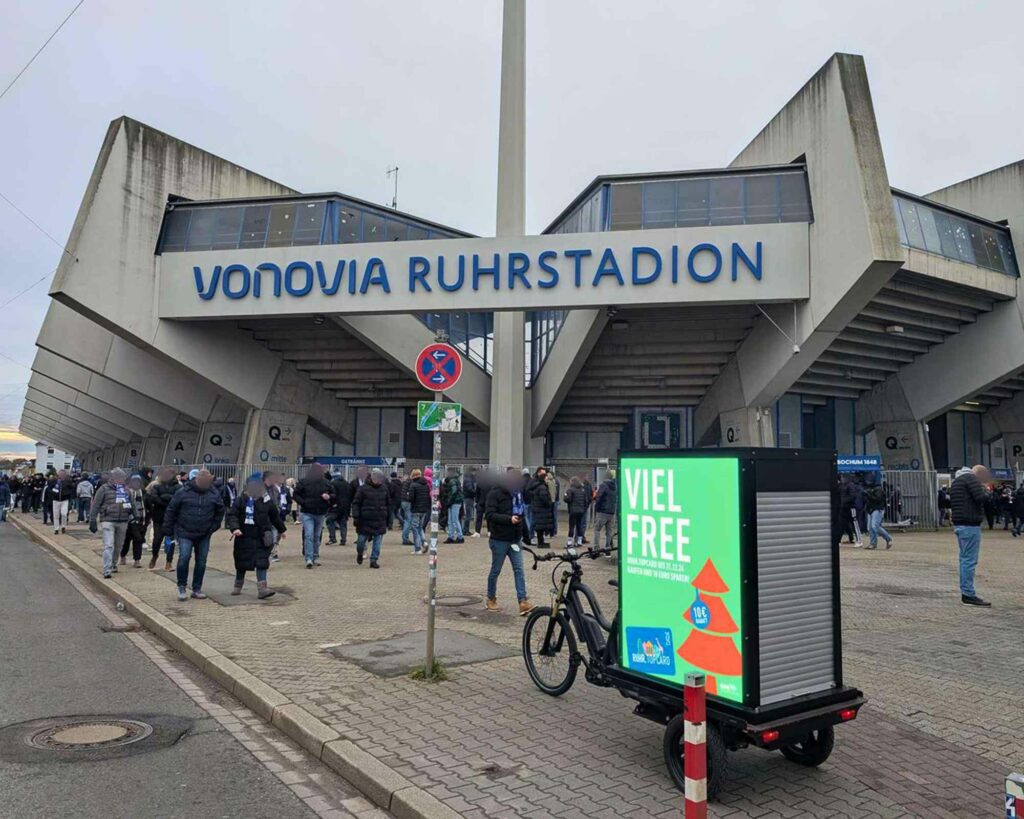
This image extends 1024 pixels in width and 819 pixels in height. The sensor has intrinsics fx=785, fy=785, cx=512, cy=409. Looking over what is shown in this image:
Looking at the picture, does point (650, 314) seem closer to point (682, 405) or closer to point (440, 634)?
point (682, 405)

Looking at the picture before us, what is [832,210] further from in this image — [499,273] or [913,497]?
[913,497]

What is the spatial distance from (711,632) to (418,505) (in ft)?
41.1

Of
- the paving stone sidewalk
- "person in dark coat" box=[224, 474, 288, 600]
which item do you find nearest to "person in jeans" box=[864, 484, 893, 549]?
the paving stone sidewalk

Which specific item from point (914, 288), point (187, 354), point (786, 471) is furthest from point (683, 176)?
point (786, 471)

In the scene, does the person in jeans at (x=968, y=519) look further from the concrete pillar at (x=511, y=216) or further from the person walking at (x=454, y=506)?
the concrete pillar at (x=511, y=216)

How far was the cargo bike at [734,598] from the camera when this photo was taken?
4102mm

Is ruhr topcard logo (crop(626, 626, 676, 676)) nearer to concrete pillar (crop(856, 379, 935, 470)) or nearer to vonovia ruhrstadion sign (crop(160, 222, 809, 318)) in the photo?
vonovia ruhrstadion sign (crop(160, 222, 809, 318))

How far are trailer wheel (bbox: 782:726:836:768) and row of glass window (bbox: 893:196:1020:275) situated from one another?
2199 centimetres

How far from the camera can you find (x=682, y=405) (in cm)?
3148

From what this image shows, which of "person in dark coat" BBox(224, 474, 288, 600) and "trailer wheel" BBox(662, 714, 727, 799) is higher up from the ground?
"person in dark coat" BBox(224, 474, 288, 600)

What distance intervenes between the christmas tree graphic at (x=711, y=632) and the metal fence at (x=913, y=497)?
23846 millimetres

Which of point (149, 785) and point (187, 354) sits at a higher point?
point (187, 354)

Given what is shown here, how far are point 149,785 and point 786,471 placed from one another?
3.98m

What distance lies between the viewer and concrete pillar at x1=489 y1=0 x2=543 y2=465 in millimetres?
27594
